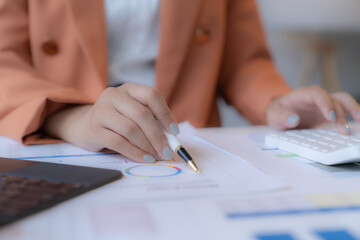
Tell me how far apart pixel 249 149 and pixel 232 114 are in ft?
5.53

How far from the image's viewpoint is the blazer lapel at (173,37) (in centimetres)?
74

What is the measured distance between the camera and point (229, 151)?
17.5 inches

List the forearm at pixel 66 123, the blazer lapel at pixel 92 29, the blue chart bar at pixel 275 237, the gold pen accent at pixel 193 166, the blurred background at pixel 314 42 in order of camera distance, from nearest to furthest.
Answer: the blue chart bar at pixel 275 237, the gold pen accent at pixel 193 166, the forearm at pixel 66 123, the blazer lapel at pixel 92 29, the blurred background at pixel 314 42

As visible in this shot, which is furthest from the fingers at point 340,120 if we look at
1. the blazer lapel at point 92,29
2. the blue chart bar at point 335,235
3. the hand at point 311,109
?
the blazer lapel at point 92,29

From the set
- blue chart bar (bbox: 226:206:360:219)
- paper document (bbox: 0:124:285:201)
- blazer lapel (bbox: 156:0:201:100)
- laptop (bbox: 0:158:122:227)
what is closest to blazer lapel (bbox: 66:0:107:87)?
blazer lapel (bbox: 156:0:201:100)

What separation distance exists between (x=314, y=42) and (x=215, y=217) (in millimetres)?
2083

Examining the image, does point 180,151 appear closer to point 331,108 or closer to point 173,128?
point 173,128

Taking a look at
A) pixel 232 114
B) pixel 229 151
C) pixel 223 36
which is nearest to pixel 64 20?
pixel 223 36

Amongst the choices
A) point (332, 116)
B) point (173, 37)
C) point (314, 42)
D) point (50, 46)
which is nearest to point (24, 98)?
point (50, 46)

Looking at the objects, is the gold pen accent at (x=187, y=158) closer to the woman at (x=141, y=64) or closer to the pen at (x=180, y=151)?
the pen at (x=180, y=151)

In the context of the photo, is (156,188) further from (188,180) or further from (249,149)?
(249,149)

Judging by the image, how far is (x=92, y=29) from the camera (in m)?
0.71

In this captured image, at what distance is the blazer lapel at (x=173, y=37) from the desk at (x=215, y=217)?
0.46 meters

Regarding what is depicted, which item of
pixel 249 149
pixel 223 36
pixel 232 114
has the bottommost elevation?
pixel 232 114
